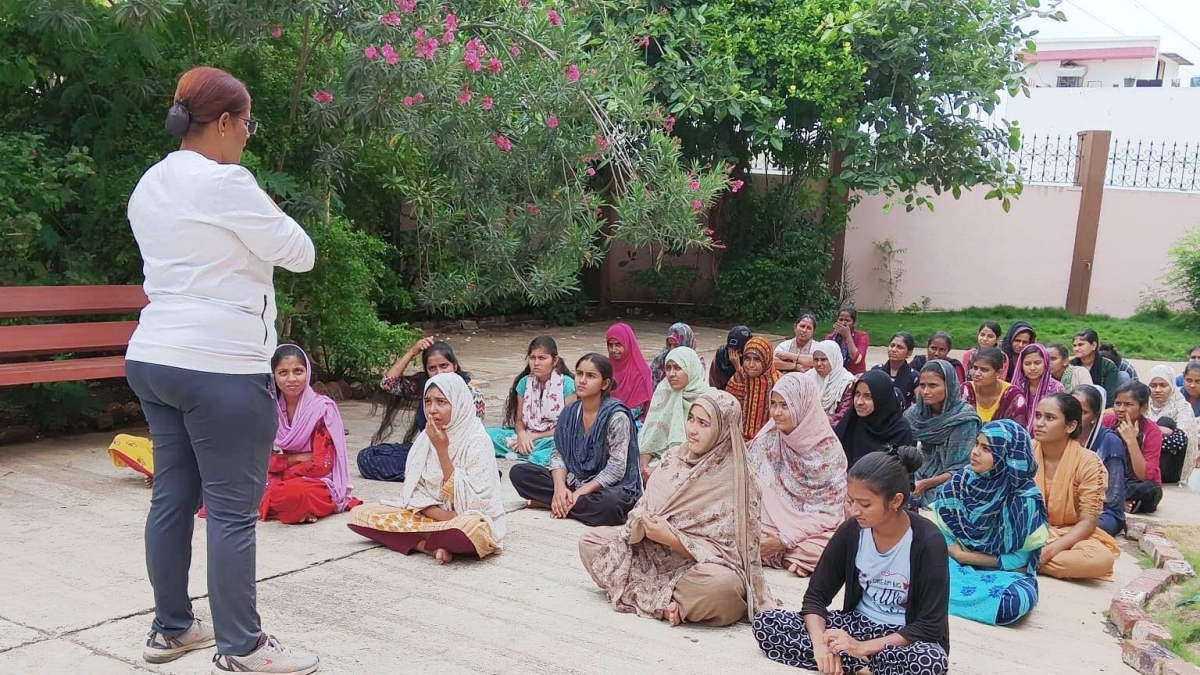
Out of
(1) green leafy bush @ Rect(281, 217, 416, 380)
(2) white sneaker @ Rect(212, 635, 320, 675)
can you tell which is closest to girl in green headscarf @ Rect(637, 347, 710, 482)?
(1) green leafy bush @ Rect(281, 217, 416, 380)

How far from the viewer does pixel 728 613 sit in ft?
13.1

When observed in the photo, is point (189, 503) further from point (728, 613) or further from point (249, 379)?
point (728, 613)

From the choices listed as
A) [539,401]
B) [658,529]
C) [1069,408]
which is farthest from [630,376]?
[658,529]

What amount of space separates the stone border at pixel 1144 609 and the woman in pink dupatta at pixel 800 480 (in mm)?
1243

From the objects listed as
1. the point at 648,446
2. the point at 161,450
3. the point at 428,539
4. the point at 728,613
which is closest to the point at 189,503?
the point at 161,450

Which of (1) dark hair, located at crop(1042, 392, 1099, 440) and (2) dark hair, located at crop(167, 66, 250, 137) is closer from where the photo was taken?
(2) dark hair, located at crop(167, 66, 250, 137)

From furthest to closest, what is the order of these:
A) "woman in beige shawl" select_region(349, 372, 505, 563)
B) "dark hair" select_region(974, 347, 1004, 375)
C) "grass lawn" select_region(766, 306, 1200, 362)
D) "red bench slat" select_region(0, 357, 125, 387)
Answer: "grass lawn" select_region(766, 306, 1200, 362) < "dark hair" select_region(974, 347, 1004, 375) < "red bench slat" select_region(0, 357, 125, 387) < "woman in beige shawl" select_region(349, 372, 505, 563)

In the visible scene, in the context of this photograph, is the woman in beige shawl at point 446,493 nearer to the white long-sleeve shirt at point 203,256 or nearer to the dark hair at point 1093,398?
the white long-sleeve shirt at point 203,256

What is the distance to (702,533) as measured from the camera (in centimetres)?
408

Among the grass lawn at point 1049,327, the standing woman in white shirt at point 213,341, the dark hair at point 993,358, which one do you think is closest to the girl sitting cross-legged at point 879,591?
the standing woman in white shirt at point 213,341

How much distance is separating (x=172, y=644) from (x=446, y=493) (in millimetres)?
1633

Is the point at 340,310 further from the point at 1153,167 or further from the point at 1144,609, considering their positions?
the point at 1153,167

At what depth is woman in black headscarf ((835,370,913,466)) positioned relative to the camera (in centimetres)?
536

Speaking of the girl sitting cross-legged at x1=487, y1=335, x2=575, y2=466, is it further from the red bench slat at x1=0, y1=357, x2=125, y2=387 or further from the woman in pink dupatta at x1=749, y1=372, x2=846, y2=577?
the red bench slat at x1=0, y1=357, x2=125, y2=387
